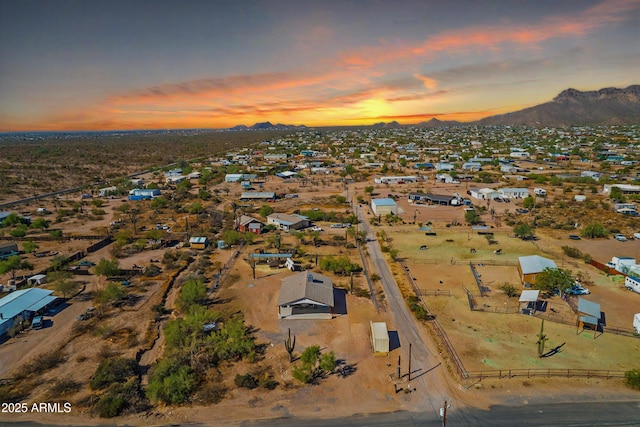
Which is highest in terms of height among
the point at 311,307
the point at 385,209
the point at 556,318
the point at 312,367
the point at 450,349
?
the point at 385,209

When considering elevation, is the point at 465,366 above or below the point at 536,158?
below

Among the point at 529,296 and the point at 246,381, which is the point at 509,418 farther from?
the point at 246,381

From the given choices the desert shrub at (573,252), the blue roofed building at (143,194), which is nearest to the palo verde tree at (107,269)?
the blue roofed building at (143,194)

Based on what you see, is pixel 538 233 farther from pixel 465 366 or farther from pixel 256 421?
pixel 256 421

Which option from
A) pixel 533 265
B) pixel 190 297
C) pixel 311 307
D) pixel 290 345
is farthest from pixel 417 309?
pixel 190 297

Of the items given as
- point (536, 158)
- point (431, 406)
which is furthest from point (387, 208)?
point (536, 158)

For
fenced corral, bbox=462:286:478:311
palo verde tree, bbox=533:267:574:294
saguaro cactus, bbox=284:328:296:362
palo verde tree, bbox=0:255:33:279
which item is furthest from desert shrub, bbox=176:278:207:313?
palo verde tree, bbox=533:267:574:294

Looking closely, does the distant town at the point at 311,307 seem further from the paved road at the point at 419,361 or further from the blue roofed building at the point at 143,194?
the blue roofed building at the point at 143,194
